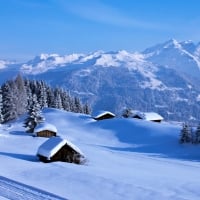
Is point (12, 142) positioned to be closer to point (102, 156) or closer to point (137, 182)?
point (102, 156)

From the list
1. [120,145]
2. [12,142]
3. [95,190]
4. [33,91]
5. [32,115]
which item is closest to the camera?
[95,190]

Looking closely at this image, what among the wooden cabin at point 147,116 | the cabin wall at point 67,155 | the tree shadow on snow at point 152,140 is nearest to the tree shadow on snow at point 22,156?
the cabin wall at point 67,155

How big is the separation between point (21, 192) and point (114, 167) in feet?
56.3

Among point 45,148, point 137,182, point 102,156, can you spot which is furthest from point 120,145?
point 137,182

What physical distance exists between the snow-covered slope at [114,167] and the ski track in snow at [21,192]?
0.25 metres

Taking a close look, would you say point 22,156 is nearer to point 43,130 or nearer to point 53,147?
point 53,147

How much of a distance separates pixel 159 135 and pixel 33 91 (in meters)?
56.9

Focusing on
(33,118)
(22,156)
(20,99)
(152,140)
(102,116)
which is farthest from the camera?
(20,99)

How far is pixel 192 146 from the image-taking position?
6538 cm

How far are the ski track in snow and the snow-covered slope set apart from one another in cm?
25

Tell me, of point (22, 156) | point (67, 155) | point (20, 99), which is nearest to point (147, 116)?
point (20, 99)

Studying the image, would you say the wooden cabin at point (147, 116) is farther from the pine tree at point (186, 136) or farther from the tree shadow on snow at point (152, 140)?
the pine tree at point (186, 136)

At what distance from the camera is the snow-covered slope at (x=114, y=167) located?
2759 cm

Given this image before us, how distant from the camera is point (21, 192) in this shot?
25.2 meters
